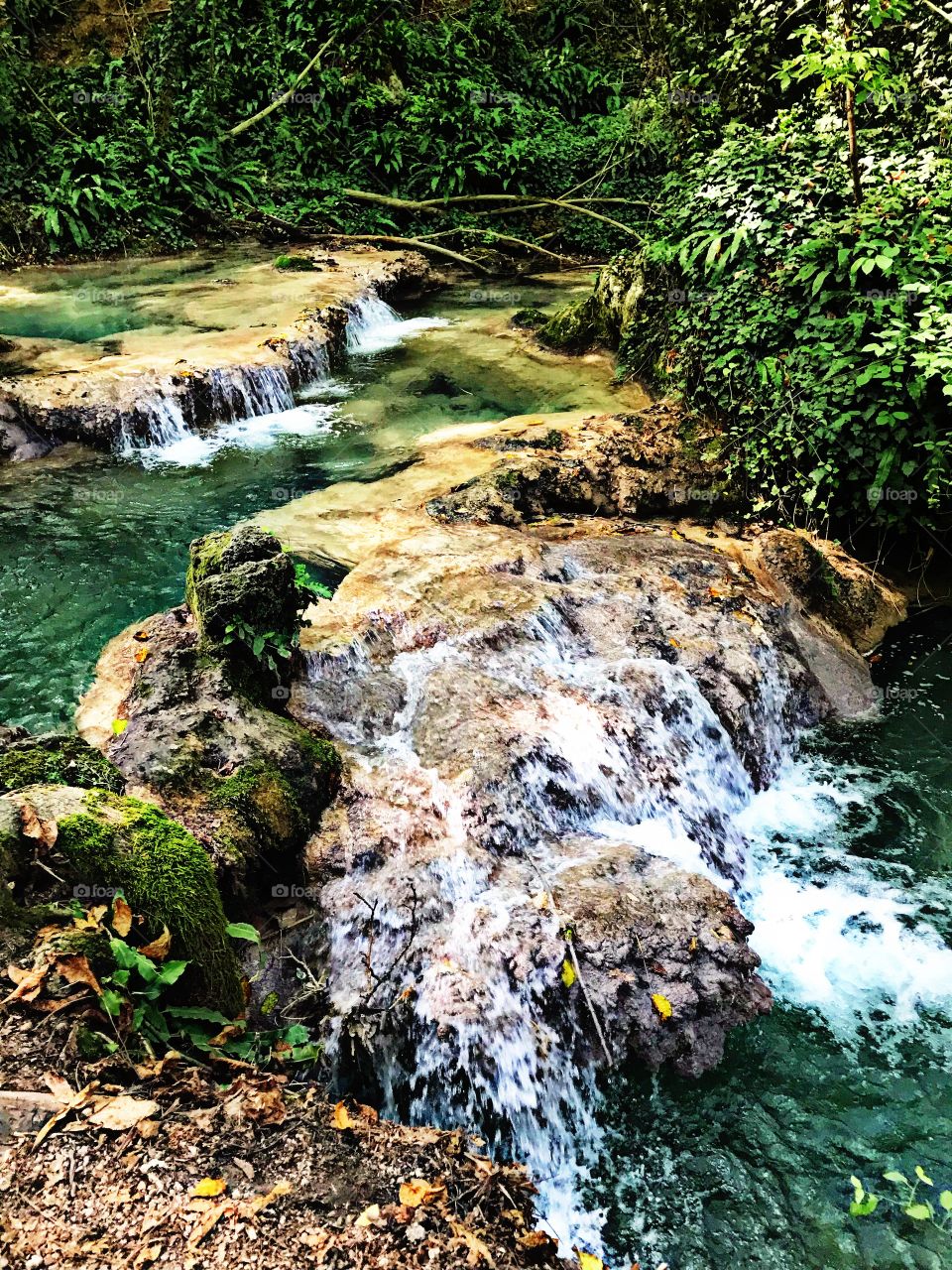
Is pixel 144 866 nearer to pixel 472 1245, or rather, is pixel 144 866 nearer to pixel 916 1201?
pixel 472 1245

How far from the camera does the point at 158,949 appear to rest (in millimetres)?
3246

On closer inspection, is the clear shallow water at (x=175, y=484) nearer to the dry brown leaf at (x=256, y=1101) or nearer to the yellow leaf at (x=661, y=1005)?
the dry brown leaf at (x=256, y=1101)

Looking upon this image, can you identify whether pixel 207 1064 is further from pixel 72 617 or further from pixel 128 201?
pixel 128 201

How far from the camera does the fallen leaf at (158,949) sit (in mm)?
3230

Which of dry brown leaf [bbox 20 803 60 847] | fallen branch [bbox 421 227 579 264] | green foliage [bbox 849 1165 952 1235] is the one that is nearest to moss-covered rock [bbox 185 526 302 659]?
dry brown leaf [bbox 20 803 60 847]

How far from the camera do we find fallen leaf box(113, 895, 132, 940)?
3.20m

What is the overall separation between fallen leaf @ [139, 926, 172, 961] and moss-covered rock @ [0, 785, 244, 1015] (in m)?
0.06

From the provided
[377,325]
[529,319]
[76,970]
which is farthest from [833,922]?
[377,325]

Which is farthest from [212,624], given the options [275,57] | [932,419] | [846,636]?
[275,57]

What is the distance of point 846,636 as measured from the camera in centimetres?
722

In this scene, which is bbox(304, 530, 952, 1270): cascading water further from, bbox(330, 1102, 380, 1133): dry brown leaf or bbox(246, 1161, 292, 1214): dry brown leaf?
bbox(246, 1161, 292, 1214): dry brown leaf

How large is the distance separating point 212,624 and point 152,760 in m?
0.91

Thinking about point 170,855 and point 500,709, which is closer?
point 170,855

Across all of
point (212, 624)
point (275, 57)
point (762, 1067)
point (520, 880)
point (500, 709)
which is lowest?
point (762, 1067)
